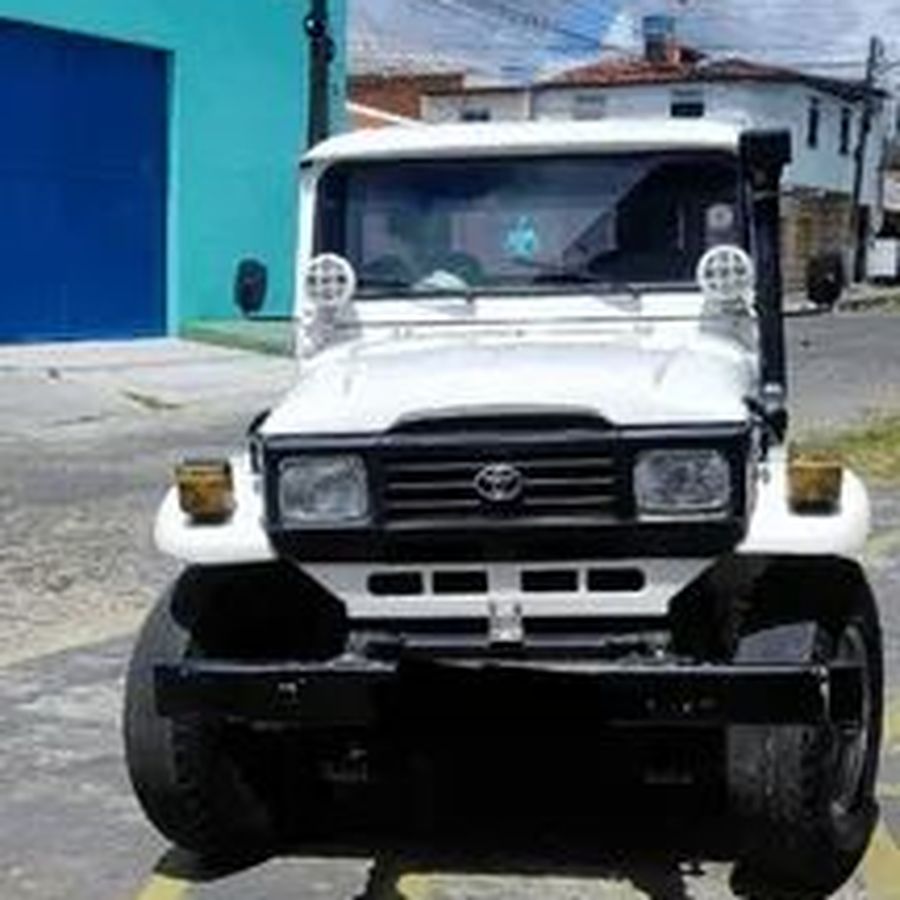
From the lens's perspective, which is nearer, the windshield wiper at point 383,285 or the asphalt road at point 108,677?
the asphalt road at point 108,677

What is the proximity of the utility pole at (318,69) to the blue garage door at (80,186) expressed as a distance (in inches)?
78.5

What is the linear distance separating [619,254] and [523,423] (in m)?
1.49

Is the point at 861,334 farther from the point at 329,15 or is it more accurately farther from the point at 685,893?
the point at 685,893

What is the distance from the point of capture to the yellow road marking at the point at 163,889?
614cm

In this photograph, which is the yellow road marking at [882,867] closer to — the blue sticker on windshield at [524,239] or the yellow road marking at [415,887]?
the yellow road marking at [415,887]

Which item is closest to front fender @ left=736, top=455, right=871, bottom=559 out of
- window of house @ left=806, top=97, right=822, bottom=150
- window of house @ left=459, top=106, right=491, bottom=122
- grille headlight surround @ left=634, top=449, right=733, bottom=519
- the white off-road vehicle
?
the white off-road vehicle

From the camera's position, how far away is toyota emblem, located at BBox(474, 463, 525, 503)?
233 inches

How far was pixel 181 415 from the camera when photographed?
21344mm

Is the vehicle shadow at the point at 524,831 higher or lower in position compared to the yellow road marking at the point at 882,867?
lower

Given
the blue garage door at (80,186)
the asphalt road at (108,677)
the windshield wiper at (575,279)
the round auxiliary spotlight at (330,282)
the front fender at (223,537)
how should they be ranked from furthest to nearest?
the blue garage door at (80,186), the round auxiliary spotlight at (330,282), the windshield wiper at (575,279), the asphalt road at (108,677), the front fender at (223,537)

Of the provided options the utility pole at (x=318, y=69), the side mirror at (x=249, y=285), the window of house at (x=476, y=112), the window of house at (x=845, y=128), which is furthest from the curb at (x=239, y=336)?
the window of house at (x=845, y=128)

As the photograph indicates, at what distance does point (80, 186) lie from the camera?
26703 mm

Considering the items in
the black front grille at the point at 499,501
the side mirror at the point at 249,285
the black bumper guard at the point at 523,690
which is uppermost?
the side mirror at the point at 249,285

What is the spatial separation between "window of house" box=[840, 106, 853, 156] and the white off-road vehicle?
62316 millimetres
